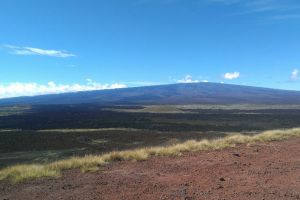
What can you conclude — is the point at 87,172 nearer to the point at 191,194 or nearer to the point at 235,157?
the point at 191,194

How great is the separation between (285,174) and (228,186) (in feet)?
6.94

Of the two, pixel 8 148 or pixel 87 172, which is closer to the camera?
pixel 87 172

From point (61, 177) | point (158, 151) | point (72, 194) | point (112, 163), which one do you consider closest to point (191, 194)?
point (72, 194)

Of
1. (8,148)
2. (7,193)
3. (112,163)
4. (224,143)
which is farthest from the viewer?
(8,148)

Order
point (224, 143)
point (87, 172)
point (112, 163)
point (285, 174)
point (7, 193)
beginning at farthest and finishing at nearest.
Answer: point (224, 143) < point (112, 163) < point (87, 172) < point (285, 174) < point (7, 193)

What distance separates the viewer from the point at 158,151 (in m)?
15.1

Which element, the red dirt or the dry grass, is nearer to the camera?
the red dirt

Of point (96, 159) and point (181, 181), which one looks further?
point (96, 159)

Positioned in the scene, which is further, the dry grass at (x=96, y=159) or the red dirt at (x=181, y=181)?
the dry grass at (x=96, y=159)

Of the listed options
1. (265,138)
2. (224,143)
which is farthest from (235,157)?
(265,138)

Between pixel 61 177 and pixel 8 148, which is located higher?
pixel 61 177

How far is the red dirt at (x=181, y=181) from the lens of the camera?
856 centimetres

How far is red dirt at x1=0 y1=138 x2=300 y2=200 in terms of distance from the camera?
8.56 metres

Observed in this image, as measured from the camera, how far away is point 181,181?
32.5ft
